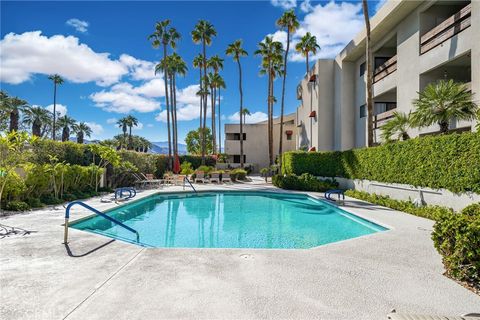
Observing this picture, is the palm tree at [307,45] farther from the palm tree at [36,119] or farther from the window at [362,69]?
the palm tree at [36,119]

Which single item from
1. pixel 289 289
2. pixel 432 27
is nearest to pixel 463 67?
pixel 432 27

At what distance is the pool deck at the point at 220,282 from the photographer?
10.7 ft

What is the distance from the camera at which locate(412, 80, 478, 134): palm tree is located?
9852 mm

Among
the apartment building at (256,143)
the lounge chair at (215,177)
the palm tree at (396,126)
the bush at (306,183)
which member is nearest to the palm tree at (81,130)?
the apartment building at (256,143)

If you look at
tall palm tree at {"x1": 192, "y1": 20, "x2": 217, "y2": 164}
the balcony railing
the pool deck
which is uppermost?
tall palm tree at {"x1": 192, "y1": 20, "x2": 217, "y2": 164}

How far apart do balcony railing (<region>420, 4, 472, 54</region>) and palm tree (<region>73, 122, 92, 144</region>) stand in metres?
66.0

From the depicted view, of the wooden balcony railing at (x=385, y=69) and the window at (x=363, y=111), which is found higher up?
the wooden balcony railing at (x=385, y=69)

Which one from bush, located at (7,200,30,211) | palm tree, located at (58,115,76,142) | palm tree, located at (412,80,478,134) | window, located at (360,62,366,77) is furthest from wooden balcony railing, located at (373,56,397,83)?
palm tree, located at (58,115,76,142)

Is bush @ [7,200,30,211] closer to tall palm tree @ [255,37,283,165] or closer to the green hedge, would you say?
the green hedge

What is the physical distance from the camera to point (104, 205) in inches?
444

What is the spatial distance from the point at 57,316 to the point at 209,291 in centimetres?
176

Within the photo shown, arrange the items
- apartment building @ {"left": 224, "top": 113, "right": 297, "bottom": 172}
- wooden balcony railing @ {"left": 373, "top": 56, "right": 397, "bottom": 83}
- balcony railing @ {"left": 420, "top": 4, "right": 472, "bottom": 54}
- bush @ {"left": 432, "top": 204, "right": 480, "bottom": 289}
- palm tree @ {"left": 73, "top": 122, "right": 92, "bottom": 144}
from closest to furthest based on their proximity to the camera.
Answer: bush @ {"left": 432, "top": 204, "right": 480, "bottom": 289}, balcony railing @ {"left": 420, "top": 4, "right": 472, "bottom": 54}, wooden balcony railing @ {"left": 373, "top": 56, "right": 397, "bottom": 83}, apartment building @ {"left": 224, "top": 113, "right": 297, "bottom": 172}, palm tree @ {"left": 73, "top": 122, "right": 92, "bottom": 144}

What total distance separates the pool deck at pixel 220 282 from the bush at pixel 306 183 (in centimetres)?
1161

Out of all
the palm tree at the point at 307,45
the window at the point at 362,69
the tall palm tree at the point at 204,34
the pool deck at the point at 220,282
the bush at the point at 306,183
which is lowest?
the pool deck at the point at 220,282
